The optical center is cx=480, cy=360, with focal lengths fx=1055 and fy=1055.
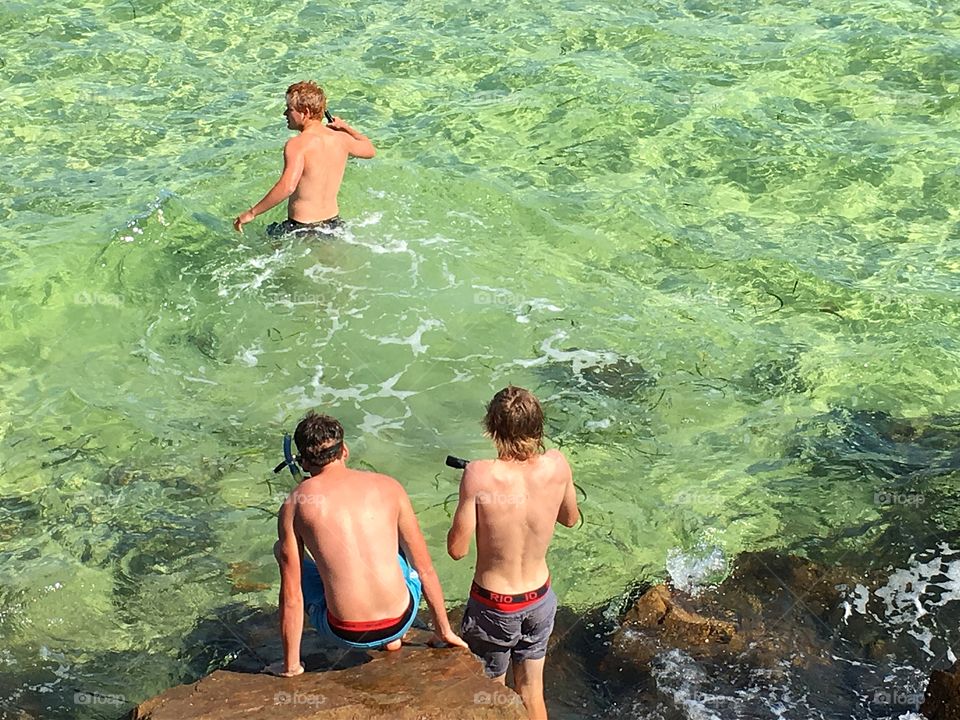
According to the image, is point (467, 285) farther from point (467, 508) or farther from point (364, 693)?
point (364, 693)

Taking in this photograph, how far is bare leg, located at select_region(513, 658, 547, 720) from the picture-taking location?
15.2ft

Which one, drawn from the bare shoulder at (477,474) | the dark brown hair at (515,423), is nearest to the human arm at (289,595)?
the bare shoulder at (477,474)

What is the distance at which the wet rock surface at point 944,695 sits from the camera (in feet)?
13.8

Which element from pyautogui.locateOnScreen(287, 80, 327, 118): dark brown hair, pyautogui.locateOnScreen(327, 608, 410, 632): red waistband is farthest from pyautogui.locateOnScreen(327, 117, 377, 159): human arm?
pyautogui.locateOnScreen(327, 608, 410, 632): red waistband

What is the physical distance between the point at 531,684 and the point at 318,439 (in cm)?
148

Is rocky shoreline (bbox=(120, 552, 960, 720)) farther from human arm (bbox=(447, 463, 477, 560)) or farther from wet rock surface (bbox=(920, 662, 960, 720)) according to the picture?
human arm (bbox=(447, 463, 477, 560))

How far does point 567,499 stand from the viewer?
4465mm

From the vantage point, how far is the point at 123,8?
1298cm

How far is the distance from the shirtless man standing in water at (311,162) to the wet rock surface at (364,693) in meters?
4.54

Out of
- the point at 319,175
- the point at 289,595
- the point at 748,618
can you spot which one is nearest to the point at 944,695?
the point at 748,618

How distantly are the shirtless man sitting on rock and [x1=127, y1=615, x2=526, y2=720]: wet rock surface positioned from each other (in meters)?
0.11

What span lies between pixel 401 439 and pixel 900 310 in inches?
160

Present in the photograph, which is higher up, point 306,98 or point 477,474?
point 306,98

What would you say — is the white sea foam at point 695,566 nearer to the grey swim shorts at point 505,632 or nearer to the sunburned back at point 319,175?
the grey swim shorts at point 505,632
